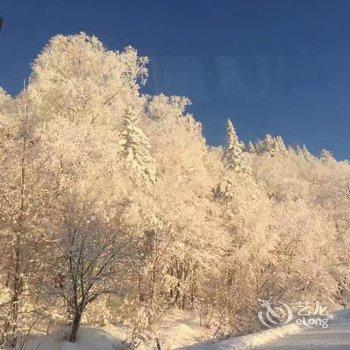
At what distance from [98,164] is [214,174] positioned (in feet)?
70.2

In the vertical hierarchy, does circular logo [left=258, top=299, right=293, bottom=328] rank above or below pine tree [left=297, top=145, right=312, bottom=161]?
below

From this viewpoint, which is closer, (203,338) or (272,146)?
(203,338)

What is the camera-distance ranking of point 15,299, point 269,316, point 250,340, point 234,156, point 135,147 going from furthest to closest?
1. point 234,156
2. point 135,147
3. point 269,316
4. point 15,299
5. point 250,340

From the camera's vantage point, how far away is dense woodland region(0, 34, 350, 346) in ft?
57.6

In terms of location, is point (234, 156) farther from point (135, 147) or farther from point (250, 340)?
point (250, 340)

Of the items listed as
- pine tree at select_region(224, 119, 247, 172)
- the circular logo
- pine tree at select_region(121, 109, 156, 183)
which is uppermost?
pine tree at select_region(224, 119, 247, 172)

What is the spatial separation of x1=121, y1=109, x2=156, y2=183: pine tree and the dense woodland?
0.33 feet

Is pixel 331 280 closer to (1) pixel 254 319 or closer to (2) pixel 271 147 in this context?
(1) pixel 254 319

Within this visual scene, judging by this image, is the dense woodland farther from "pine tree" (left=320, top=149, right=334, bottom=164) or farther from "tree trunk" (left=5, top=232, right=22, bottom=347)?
"pine tree" (left=320, top=149, right=334, bottom=164)

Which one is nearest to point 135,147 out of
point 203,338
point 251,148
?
point 203,338

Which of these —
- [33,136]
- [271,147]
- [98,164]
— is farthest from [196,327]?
[271,147]

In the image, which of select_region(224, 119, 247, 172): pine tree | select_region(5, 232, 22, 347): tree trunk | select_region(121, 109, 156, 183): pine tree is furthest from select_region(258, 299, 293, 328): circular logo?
select_region(224, 119, 247, 172): pine tree

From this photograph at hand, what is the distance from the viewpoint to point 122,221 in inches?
885

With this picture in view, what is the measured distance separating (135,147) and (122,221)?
42.5 feet
